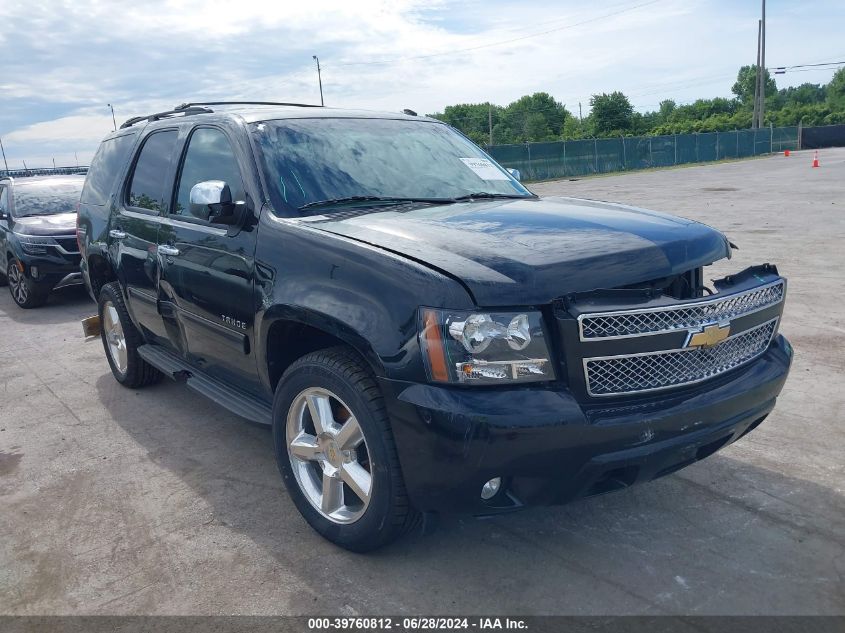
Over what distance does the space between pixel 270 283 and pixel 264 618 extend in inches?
54.7

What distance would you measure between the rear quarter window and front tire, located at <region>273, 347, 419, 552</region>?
2.84 meters

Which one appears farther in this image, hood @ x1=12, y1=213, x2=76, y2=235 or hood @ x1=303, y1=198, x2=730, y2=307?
hood @ x1=12, y1=213, x2=76, y2=235

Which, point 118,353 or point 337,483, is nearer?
point 337,483

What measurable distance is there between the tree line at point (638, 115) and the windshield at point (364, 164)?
257 feet

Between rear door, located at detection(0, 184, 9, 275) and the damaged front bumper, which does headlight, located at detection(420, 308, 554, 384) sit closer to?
the damaged front bumper

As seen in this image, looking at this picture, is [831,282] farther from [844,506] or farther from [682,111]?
[682,111]

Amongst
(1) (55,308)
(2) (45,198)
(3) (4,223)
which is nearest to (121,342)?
(1) (55,308)

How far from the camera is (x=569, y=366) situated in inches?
104

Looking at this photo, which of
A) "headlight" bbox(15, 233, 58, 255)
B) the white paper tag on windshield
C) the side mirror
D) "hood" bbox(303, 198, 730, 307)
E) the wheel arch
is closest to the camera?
"hood" bbox(303, 198, 730, 307)

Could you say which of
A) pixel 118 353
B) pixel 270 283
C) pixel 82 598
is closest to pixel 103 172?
pixel 118 353

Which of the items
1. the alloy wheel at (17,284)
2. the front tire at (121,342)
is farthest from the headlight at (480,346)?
the alloy wheel at (17,284)

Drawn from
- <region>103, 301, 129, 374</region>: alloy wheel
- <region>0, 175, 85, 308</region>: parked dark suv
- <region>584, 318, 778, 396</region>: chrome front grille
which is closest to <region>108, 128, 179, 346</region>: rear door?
<region>103, 301, 129, 374</region>: alloy wheel

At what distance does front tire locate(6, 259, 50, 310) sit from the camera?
9.45m

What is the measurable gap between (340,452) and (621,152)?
139 ft
